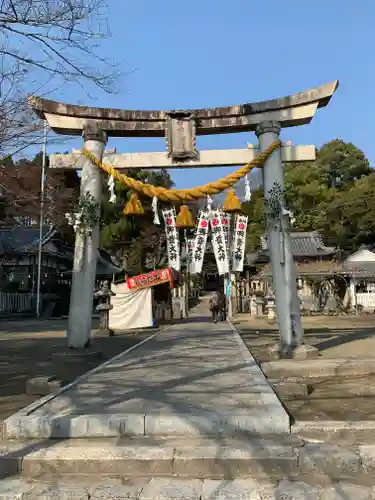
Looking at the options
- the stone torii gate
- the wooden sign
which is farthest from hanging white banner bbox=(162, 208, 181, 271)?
the wooden sign

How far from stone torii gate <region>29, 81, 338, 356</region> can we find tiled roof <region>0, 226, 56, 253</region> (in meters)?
25.6

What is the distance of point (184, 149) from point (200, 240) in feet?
10.9

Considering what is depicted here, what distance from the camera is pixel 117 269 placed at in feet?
119

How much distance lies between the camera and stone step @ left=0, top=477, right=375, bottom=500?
12.5 feet

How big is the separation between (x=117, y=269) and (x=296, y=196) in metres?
24.7

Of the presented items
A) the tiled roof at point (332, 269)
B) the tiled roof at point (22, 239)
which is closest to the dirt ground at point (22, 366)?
the tiled roof at point (22, 239)

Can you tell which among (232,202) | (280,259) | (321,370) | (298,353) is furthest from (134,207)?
(321,370)

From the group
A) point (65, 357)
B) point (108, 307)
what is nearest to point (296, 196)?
point (108, 307)

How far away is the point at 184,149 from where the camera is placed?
10781 mm

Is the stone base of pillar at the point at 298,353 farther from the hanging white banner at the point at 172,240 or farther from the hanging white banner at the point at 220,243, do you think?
the hanging white banner at the point at 172,240

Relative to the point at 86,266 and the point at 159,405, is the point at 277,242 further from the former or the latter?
the point at 159,405

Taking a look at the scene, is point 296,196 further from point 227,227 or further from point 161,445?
point 161,445

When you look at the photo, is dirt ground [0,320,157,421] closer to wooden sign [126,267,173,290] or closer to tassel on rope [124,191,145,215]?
tassel on rope [124,191,145,215]

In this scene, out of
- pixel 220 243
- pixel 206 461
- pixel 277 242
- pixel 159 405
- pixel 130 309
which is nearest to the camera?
pixel 206 461
